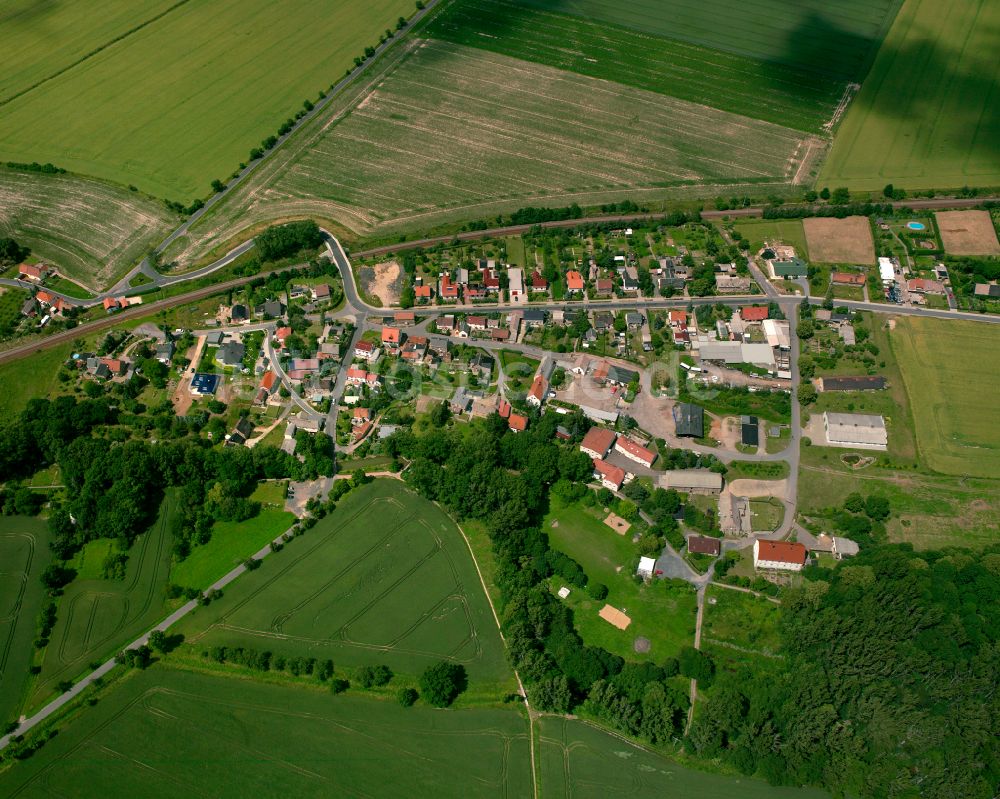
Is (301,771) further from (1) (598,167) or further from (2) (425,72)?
(2) (425,72)

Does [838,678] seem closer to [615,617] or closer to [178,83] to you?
[615,617]

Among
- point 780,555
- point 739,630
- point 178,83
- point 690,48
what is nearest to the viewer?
point 739,630

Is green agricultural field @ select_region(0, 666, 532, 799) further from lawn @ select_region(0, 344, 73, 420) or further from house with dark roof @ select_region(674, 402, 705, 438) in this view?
lawn @ select_region(0, 344, 73, 420)

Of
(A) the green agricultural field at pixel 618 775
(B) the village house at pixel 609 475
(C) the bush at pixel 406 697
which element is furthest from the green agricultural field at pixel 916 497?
(C) the bush at pixel 406 697

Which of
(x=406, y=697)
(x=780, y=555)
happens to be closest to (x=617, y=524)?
(x=780, y=555)

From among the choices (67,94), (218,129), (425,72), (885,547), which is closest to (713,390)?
(885,547)

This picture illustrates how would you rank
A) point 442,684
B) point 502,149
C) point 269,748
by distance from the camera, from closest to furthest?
1. point 269,748
2. point 442,684
3. point 502,149

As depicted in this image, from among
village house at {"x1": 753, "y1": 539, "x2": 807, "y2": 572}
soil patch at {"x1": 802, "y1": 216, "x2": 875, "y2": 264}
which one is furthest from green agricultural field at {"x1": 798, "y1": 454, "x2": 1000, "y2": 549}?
soil patch at {"x1": 802, "y1": 216, "x2": 875, "y2": 264}
